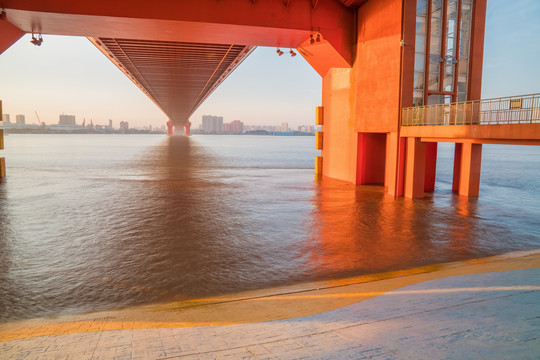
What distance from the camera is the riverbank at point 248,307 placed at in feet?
18.8

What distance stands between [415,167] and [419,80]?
14.9ft

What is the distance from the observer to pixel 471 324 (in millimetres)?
4938

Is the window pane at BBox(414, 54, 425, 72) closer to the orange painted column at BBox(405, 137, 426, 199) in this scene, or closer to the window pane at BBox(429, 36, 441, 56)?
the window pane at BBox(429, 36, 441, 56)

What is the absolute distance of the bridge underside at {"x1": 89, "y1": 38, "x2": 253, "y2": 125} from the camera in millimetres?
29984

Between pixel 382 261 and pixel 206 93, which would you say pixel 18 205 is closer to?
pixel 382 261

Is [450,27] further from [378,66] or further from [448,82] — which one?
[378,66]

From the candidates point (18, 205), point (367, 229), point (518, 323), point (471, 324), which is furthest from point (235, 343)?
point (18, 205)

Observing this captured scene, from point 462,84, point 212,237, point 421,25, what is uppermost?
point 421,25

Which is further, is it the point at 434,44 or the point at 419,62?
the point at 434,44

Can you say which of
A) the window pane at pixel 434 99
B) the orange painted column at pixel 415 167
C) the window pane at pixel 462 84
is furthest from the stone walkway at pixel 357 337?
the window pane at pixel 462 84

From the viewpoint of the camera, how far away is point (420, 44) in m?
19.2

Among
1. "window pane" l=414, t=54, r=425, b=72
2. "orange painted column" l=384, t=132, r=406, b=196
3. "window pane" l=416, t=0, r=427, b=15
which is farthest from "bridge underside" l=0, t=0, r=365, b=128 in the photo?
"orange painted column" l=384, t=132, r=406, b=196

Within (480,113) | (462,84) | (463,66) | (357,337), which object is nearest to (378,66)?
(463,66)

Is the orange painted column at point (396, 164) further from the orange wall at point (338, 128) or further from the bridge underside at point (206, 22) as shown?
the bridge underside at point (206, 22)
